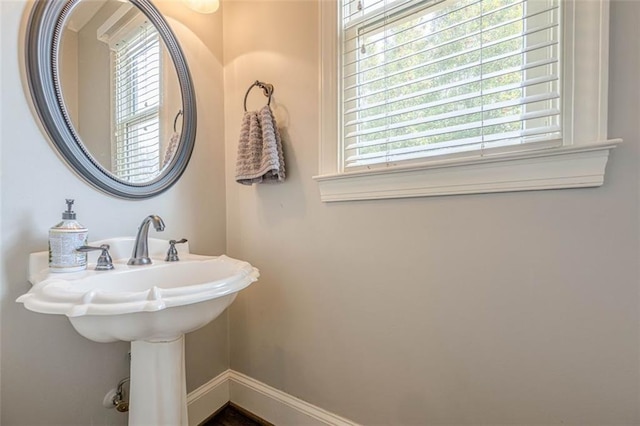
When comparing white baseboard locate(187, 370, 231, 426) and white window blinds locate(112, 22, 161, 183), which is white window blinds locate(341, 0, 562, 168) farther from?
white baseboard locate(187, 370, 231, 426)

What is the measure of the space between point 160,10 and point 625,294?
72.3 inches

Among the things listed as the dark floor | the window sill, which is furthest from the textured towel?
the dark floor

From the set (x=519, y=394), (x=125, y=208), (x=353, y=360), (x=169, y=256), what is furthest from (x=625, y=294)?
(x=125, y=208)

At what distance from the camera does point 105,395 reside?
102 centimetres

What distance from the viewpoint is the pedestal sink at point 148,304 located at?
2.10 ft

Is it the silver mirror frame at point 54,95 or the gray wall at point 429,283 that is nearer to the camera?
the gray wall at point 429,283

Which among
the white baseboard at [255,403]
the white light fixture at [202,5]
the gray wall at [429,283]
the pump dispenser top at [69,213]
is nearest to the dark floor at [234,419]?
the white baseboard at [255,403]

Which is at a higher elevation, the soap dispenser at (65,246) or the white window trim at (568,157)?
the white window trim at (568,157)

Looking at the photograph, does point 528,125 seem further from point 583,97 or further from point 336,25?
point 336,25

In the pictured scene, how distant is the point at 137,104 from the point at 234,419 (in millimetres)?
1473

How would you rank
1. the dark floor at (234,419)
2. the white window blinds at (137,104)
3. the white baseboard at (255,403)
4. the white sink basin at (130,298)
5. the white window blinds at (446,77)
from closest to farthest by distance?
1. the white sink basin at (130,298)
2. the white window blinds at (446,77)
3. the white window blinds at (137,104)
4. the white baseboard at (255,403)
5. the dark floor at (234,419)

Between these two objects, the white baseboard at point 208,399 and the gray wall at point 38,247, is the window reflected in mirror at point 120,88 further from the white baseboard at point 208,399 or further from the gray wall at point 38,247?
the white baseboard at point 208,399

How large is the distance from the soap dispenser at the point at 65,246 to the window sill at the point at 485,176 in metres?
0.81

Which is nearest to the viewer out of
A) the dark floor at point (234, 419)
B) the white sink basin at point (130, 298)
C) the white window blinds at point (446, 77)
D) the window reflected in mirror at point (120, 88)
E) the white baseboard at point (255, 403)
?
the white sink basin at point (130, 298)
